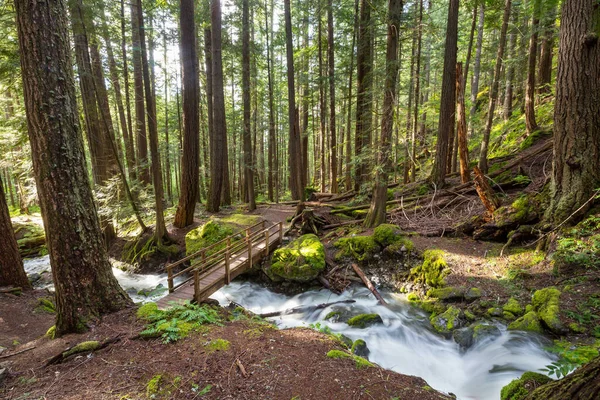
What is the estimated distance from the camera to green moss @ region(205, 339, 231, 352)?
4246 mm

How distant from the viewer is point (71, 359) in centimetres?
400

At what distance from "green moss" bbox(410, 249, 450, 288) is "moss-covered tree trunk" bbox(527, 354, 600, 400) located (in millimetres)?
5418

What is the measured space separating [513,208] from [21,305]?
12.5 metres

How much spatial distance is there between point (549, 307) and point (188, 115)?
12299 mm

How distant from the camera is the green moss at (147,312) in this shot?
5046mm

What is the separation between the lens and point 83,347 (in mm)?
4117

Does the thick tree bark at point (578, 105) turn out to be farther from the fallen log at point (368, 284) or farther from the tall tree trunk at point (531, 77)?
the tall tree trunk at point (531, 77)

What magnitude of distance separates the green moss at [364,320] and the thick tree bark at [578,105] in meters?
4.67

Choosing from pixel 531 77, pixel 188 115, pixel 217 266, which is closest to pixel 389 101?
pixel 217 266

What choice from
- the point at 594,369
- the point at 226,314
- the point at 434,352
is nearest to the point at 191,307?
the point at 226,314

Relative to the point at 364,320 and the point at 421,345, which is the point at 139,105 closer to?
the point at 364,320

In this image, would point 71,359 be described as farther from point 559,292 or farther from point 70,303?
point 559,292

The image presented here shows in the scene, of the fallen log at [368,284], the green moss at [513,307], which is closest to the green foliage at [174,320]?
the fallen log at [368,284]

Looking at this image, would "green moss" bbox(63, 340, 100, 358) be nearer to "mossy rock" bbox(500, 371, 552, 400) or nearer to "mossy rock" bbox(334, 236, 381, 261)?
"mossy rock" bbox(500, 371, 552, 400)
